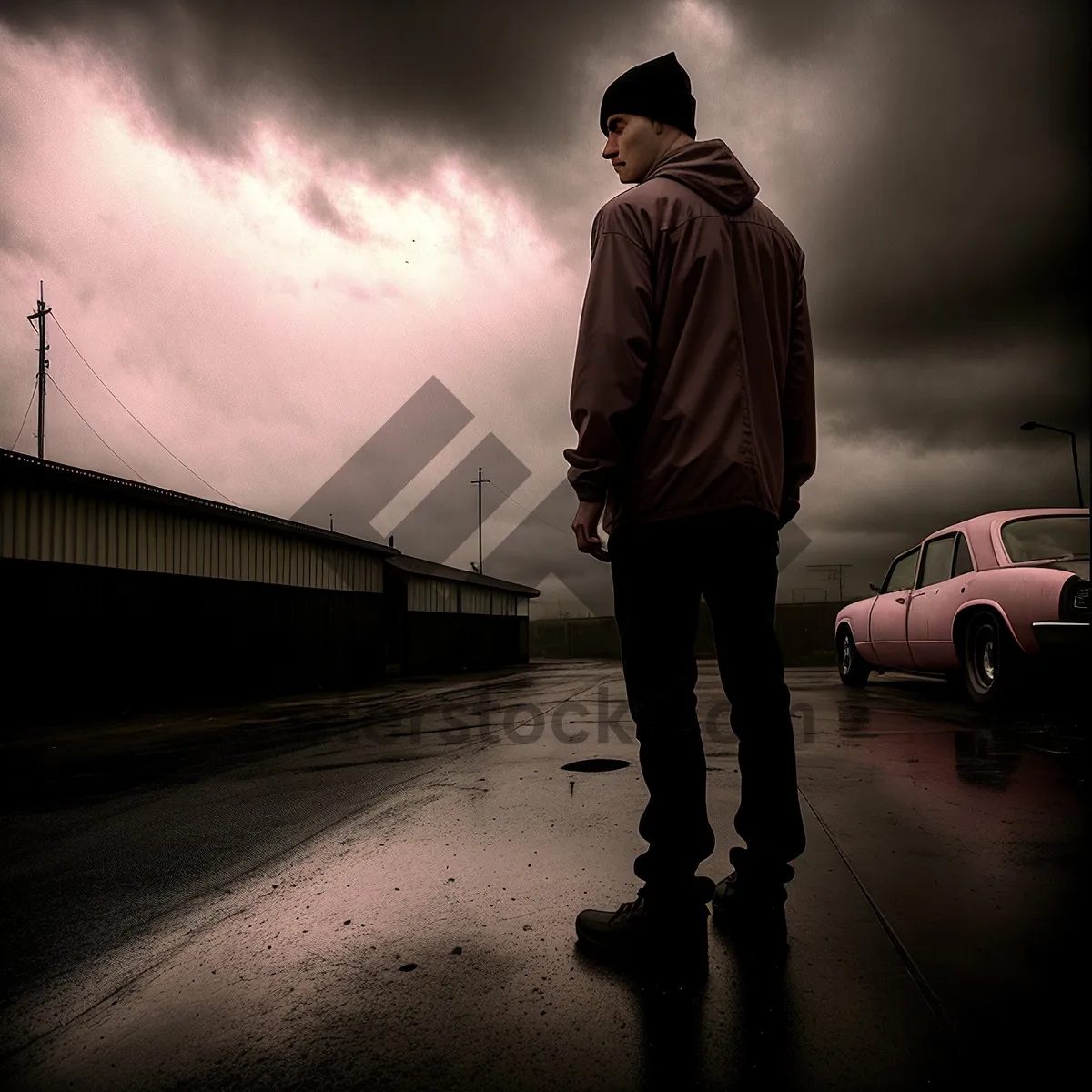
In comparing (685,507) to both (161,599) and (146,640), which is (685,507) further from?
(161,599)

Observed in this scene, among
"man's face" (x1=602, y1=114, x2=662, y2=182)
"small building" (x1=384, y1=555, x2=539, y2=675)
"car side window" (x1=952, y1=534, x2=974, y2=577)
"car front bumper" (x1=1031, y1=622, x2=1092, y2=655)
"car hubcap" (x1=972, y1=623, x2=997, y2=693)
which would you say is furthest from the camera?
"small building" (x1=384, y1=555, x2=539, y2=675)

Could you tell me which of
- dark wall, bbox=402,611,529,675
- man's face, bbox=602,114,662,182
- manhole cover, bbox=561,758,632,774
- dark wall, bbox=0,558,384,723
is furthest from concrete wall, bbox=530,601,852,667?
man's face, bbox=602,114,662,182

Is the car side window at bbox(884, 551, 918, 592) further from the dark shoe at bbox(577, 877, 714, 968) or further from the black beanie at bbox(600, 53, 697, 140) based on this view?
the dark shoe at bbox(577, 877, 714, 968)

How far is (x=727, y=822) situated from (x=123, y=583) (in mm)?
10463

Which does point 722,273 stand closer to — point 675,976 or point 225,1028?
point 675,976

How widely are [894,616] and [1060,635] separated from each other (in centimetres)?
276

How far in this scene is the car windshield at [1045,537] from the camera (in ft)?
18.9

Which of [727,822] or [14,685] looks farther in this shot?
[14,685]

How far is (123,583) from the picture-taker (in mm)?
10617

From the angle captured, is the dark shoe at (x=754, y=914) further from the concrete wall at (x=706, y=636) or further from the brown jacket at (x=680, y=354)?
the concrete wall at (x=706, y=636)

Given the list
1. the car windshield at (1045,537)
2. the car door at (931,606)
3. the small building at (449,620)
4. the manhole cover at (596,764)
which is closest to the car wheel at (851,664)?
the car door at (931,606)

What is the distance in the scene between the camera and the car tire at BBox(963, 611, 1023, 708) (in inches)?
218

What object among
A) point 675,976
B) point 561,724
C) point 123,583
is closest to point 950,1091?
point 675,976

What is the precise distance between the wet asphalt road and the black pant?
0.81 feet
